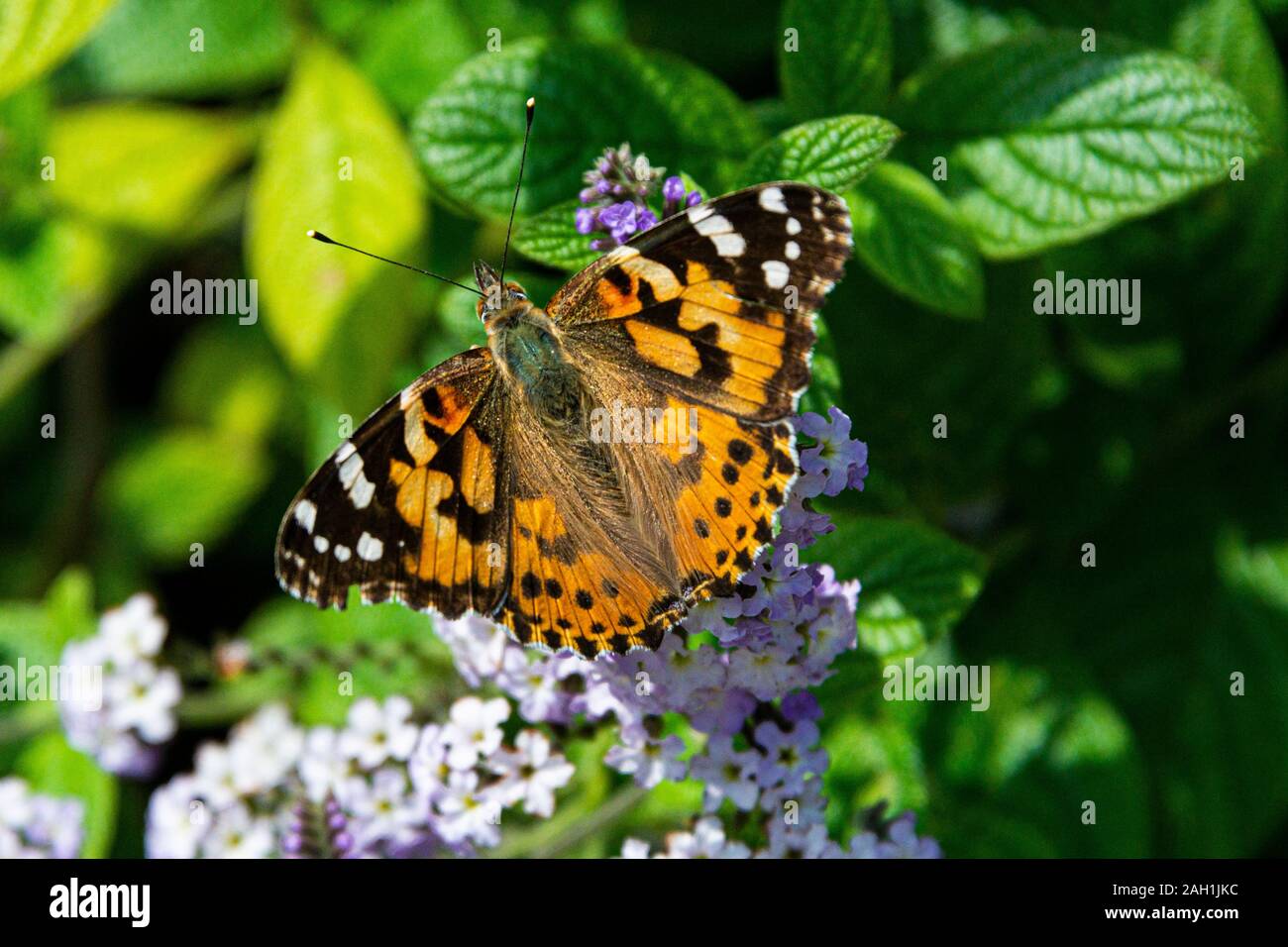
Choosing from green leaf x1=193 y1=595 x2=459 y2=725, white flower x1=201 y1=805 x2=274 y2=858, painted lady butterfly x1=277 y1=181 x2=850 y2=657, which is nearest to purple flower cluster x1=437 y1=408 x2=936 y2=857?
painted lady butterfly x1=277 y1=181 x2=850 y2=657

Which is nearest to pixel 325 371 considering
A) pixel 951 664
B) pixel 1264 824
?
pixel 951 664

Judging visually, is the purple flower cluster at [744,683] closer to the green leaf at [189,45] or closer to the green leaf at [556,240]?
the green leaf at [556,240]

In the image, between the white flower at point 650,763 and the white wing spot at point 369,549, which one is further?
the white flower at point 650,763

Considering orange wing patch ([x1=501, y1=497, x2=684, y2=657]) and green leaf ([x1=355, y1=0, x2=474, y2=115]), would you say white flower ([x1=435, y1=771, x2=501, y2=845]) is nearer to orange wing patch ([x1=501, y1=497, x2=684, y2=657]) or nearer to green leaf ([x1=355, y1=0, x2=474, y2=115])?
orange wing patch ([x1=501, y1=497, x2=684, y2=657])

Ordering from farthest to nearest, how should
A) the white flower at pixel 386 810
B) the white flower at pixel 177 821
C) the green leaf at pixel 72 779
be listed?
the green leaf at pixel 72 779 → the white flower at pixel 177 821 → the white flower at pixel 386 810

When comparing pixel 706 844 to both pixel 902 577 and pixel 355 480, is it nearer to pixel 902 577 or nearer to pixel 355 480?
pixel 902 577

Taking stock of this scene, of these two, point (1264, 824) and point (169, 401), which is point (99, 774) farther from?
point (1264, 824)

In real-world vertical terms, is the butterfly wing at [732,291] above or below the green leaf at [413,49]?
below


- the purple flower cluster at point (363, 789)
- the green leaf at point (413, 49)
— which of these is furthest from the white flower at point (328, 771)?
the green leaf at point (413, 49)
